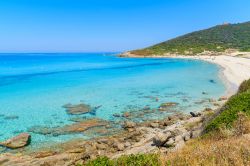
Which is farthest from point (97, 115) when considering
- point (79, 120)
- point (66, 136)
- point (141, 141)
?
point (141, 141)

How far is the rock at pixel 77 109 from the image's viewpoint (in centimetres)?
2327

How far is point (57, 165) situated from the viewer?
12234 millimetres

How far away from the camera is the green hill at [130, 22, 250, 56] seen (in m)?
119

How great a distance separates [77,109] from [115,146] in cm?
1095

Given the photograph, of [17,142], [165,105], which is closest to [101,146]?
[17,142]

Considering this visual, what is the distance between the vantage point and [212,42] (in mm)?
134250

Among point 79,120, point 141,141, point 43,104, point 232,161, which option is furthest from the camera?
point 43,104

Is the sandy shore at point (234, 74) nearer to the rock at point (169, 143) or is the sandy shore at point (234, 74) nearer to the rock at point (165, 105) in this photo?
the rock at point (165, 105)

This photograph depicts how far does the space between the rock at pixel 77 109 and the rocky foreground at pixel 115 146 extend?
6935 millimetres

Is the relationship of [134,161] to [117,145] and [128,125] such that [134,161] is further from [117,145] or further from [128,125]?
[128,125]

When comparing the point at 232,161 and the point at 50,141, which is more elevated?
the point at 232,161

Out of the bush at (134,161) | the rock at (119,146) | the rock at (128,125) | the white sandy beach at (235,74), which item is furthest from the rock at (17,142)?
the white sandy beach at (235,74)

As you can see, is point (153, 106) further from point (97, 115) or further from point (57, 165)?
point (57, 165)

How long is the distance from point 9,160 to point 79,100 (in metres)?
16.0
